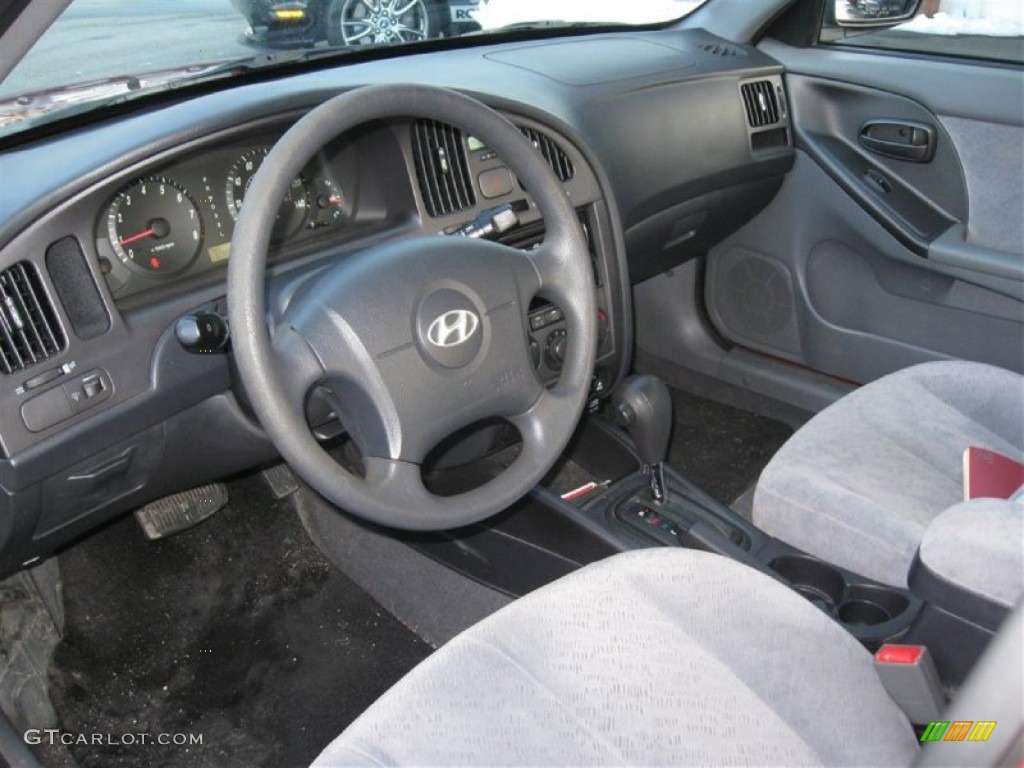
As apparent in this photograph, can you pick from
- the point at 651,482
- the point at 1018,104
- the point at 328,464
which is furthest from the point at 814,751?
the point at 1018,104

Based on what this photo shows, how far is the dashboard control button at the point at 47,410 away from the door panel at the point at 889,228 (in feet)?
6.21

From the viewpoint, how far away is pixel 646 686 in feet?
3.73

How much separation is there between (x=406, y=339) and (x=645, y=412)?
783 mm

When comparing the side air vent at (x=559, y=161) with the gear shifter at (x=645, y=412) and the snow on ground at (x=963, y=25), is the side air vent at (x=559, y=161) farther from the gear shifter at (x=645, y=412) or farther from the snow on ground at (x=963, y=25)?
the snow on ground at (x=963, y=25)

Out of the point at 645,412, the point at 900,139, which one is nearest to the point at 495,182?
the point at 645,412

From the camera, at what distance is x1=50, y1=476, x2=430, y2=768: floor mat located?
204 centimetres

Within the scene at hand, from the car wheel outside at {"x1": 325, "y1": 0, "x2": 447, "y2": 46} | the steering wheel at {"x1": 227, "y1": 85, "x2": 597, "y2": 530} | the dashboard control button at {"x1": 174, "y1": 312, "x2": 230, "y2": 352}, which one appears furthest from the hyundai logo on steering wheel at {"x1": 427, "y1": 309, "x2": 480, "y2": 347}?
the car wheel outside at {"x1": 325, "y1": 0, "x2": 447, "y2": 46}

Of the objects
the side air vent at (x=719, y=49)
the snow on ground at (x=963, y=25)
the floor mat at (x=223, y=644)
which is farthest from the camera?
the side air vent at (x=719, y=49)

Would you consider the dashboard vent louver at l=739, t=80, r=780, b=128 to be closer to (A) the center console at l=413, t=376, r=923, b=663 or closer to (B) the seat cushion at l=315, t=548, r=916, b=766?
(A) the center console at l=413, t=376, r=923, b=663

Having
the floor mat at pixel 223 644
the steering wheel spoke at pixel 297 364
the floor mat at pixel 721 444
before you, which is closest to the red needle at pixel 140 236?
the steering wheel spoke at pixel 297 364

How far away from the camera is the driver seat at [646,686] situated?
1.06 m

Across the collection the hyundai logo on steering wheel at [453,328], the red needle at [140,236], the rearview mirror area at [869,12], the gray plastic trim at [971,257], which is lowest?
the gray plastic trim at [971,257]

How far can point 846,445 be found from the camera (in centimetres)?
174

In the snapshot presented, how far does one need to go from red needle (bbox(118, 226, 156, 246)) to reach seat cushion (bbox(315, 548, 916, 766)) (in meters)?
0.84
